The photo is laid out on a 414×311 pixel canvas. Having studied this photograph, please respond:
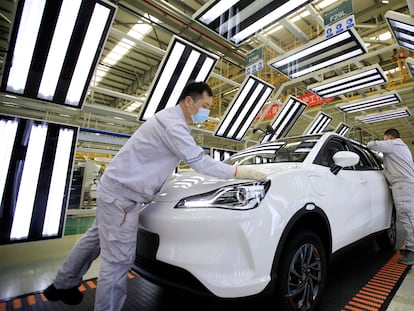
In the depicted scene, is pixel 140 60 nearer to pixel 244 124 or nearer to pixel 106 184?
pixel 244 124

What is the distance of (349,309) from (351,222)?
2.18 ft

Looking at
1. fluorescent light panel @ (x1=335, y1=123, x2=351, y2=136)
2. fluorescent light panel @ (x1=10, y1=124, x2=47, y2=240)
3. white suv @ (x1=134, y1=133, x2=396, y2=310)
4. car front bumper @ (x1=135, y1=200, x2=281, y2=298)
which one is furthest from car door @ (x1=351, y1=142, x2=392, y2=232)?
fluorescent light panel @ (x1=335, y1=123, x2=351, y2=136)

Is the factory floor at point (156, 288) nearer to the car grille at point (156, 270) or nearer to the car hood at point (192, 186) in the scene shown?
the car grille at point (156, 270)

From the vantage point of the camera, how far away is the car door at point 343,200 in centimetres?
185

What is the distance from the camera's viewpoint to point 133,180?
1.48 meters

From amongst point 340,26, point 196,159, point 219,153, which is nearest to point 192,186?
point 196,159

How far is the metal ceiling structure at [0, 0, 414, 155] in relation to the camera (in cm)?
409

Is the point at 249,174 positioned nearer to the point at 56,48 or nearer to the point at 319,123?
the point at 56,48

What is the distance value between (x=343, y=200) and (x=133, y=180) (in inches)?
65.6

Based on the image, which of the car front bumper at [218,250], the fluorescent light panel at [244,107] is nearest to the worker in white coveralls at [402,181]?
the car front bumper at [218,250]

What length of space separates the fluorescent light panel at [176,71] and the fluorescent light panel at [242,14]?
0.65m

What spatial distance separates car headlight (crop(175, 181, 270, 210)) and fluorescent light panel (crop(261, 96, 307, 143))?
495 centimetres

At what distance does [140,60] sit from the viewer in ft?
26.4

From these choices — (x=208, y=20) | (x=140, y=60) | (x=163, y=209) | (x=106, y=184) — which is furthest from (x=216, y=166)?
(x=140, y=60)
